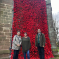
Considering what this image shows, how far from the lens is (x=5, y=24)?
448cm

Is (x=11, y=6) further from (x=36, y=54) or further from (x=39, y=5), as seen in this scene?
(x=36, y=54)

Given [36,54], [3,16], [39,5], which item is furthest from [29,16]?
[36,54]

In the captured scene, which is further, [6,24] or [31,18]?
[31,18]

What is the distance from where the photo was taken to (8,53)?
409cm

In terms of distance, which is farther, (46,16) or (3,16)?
(46,16)

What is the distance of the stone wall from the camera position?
A: 427 centimetres

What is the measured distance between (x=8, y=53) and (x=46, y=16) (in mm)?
3703

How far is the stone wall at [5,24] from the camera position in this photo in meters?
4.27

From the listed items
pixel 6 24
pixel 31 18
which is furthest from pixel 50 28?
pixel 6 24

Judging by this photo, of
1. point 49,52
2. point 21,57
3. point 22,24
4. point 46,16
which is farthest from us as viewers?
point 46,16

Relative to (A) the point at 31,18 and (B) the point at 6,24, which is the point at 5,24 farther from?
(A) the point at 31,18

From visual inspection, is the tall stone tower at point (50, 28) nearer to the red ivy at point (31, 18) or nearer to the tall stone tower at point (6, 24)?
the tall stone tower at point (6, 24)

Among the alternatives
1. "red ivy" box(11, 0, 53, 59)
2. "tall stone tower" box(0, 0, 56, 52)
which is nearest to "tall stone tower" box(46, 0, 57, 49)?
"tall stone tower" box(0, 0, 56, 52)

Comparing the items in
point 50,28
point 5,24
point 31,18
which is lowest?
point 50,28
